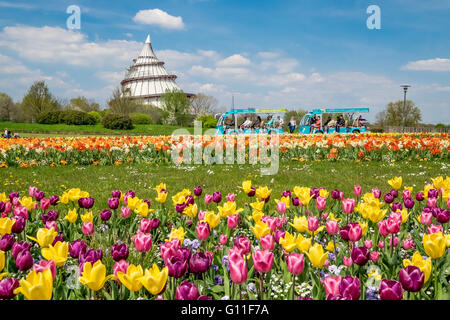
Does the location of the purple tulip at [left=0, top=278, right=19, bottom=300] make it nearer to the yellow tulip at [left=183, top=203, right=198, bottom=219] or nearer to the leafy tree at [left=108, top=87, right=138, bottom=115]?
the yellow tulip at [left=183, top=203, right=198, bottom=219]

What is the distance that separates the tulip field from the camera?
1795 millimetres

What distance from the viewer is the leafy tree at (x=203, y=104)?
67.8 m

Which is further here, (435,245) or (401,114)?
(401,114)

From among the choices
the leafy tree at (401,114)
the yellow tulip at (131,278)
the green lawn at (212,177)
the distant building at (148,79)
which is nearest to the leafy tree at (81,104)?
the distant building at (148,79)

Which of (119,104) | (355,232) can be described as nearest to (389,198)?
(355,232)

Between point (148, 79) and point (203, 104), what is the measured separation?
129 feet

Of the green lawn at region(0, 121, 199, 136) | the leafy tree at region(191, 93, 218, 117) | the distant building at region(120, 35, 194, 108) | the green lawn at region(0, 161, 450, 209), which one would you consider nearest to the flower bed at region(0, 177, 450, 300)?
the green lawn at region(0, 161, 450, 209)

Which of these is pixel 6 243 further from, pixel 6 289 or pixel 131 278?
pixel 131 278

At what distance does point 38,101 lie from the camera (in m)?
48.5

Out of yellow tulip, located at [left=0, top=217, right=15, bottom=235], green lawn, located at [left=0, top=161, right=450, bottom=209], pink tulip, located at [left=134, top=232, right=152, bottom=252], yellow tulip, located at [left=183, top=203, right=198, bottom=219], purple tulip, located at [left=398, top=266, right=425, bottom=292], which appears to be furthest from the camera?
green lawn, located at [left=0, top=161, right=450, bottom=209]

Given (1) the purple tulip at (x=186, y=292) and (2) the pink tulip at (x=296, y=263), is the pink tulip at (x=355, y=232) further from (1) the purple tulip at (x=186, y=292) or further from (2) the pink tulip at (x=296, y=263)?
(1) the purple tulip at (x=186, y=292)

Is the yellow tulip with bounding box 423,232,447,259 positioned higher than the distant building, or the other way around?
the distant building

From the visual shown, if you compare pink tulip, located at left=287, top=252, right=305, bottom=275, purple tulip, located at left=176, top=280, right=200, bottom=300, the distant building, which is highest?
the distant building

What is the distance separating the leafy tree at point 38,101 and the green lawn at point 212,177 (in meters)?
42.9
